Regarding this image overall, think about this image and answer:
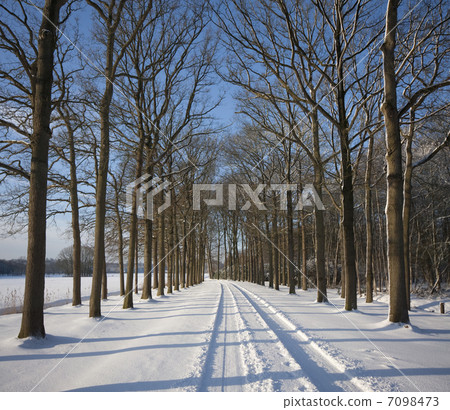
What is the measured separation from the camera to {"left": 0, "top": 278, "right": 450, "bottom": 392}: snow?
3316 mm

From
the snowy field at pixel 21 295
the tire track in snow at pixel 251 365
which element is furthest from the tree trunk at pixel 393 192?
the snowy field at pixel 21 295

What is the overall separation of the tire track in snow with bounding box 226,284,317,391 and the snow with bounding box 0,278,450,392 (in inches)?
0.5

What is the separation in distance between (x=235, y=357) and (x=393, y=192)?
17.6 feet

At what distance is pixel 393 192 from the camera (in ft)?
22.0

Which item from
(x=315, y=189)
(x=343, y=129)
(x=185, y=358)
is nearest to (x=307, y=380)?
(x=185, y=358)

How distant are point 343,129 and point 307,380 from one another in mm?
7671

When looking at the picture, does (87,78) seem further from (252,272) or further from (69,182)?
(252,272)

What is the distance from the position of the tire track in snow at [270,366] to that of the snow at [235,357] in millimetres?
12

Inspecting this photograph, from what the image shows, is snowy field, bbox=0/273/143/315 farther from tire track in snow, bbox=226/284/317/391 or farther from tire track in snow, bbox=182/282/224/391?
tire track in snow, bbox=226/284/317/391

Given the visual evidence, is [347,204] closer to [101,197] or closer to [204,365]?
[204,365]

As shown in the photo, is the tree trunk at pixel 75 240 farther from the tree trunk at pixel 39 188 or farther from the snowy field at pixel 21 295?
the tree trunk at pixel 39 188

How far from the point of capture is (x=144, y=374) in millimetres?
3645

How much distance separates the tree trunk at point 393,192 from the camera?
6.46m

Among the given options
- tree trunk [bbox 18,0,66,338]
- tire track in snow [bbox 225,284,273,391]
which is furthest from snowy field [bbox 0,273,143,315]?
tire track in snow [bbox 225,284,273,391]
